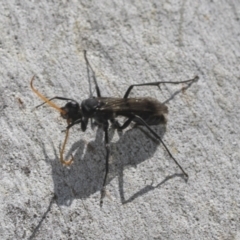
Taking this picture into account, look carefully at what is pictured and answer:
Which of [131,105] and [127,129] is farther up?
[131,105]

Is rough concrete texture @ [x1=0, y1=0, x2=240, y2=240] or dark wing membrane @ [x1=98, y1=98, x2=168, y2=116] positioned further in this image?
dark wing membrane @ [x1=98, y1=98, x2=168, y2=116]

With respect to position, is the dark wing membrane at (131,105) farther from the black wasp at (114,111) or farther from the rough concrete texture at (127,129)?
the rough concrete texture at (127,129)

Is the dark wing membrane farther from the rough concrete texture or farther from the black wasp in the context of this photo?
the rough concrete texture

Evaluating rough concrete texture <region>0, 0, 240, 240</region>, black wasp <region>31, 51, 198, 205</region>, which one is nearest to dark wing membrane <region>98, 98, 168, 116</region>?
black wasp <region>31, 51, 198, 205</region>

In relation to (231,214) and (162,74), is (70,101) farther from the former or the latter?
(231,214)

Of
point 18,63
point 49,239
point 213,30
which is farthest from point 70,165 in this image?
point 213,30
